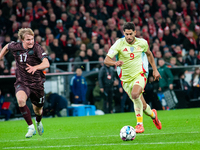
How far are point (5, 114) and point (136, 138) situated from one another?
8863mm

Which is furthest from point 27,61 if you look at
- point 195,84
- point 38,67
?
point 195,84

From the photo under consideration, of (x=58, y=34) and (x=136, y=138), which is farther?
(x=58, y=34)

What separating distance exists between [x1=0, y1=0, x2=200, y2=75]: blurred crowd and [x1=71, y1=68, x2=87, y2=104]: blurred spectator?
592 mm

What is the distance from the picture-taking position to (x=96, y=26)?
17469 mm

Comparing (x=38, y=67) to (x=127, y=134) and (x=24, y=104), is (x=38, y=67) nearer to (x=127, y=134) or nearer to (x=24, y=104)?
(x=24, y=104)

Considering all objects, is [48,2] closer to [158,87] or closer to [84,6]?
[84,6]

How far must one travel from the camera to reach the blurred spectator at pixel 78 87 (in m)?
15.0

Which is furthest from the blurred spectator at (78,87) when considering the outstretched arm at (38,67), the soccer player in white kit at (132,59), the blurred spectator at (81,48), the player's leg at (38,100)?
the outstretched arm at (38,67)

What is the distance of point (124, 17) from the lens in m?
19.6

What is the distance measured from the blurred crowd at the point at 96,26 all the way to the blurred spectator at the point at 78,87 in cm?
59

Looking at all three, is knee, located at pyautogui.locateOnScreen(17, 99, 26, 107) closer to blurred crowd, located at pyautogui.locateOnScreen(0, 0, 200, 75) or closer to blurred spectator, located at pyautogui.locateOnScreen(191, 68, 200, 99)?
blurred crowd, located at pyautogui.locateOnScreen(0, 0, 200, 75)

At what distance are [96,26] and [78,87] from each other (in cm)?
385

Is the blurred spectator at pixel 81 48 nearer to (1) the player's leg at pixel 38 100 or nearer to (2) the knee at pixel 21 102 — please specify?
(1) the player's leg at pixel 38 100

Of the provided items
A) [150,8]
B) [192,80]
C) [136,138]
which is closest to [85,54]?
[192,80]
